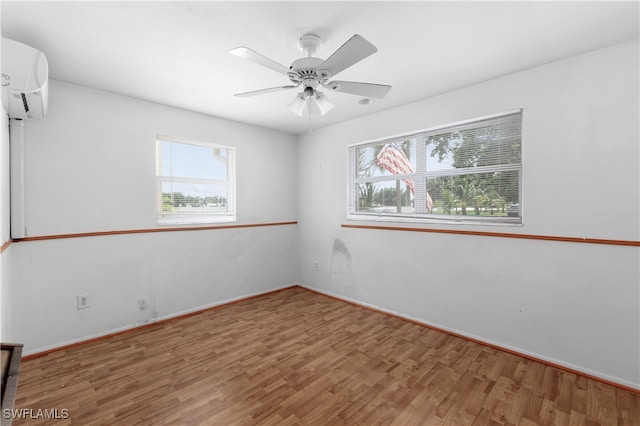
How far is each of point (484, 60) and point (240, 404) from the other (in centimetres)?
315

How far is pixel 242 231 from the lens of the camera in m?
4.00

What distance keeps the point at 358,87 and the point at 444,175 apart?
1.57m

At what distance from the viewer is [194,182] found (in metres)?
3.63

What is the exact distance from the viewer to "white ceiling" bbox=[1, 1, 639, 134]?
5.55ft

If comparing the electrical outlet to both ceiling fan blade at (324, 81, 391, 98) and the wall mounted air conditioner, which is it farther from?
ceiling fan blade at (324, 81, 391, 98)

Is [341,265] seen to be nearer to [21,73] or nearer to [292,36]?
[292,36]

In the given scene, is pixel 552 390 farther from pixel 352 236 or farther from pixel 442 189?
pixel 352 236

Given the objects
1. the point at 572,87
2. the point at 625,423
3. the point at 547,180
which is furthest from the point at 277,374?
the point at 572,87

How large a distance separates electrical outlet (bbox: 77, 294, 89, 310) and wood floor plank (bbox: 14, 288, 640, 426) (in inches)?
14.0

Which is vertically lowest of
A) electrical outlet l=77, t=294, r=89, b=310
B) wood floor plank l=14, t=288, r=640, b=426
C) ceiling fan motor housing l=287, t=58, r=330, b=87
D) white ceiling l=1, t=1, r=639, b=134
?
wood floor plank l=14, t=288, r=640, b=426

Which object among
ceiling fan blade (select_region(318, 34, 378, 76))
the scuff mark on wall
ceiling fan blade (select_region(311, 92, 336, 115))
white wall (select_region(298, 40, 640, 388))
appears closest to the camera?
ceiling fan blade (select_region(318, 34, 378, 76))

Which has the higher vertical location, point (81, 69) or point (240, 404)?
point (81, 69)

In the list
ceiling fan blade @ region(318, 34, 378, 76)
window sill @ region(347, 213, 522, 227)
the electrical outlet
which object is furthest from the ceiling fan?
the electrical outlet

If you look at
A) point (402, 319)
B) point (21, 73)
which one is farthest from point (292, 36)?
point (402, 319)
